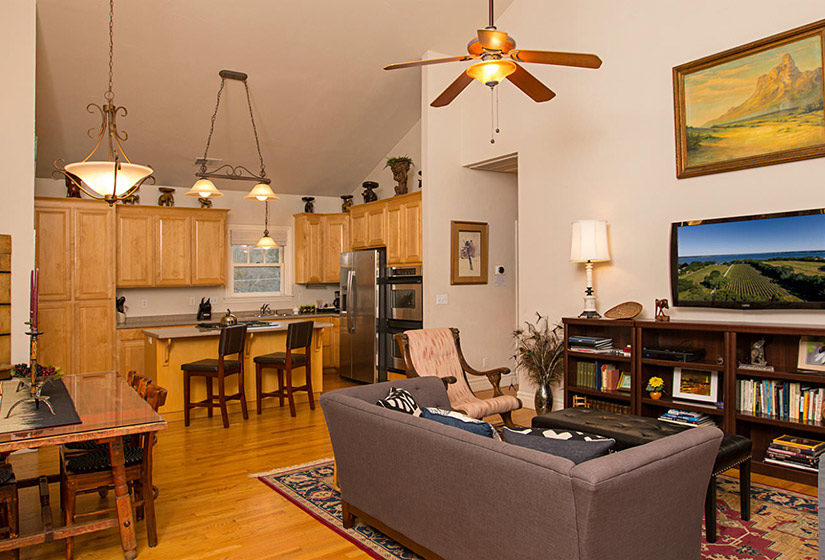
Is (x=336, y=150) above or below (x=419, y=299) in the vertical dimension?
above

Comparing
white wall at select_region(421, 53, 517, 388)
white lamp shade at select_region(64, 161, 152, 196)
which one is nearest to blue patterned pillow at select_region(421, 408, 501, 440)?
white lamp shade at select_region(64, 161, 152, 196)

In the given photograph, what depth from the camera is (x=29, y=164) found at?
4824mm

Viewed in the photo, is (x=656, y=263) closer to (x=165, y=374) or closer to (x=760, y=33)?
(x=760, y=33)

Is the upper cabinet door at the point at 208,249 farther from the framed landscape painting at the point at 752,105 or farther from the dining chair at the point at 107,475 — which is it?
the framed landscape painting at the point at 752,105

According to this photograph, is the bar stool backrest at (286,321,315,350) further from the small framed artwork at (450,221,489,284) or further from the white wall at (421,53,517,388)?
the small framed artwork at (450,221,489,284)

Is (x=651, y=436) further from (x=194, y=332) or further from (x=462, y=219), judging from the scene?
(x=194, y=332)

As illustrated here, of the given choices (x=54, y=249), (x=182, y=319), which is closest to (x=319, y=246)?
(x=182, y=319)

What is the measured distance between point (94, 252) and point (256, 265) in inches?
89.6

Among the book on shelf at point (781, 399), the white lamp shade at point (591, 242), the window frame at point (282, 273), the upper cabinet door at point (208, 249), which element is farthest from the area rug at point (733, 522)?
the window frame at point (282, 273)

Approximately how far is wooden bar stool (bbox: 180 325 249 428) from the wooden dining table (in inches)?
80.1

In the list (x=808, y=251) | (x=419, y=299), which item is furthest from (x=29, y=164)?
(x=808, y=251)

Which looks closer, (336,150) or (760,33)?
(760,33)

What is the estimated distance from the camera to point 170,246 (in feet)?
25.0

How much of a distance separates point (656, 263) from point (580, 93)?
1.77 m
